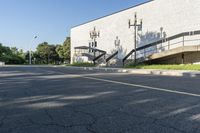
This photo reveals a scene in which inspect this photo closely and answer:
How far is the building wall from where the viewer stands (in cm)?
3198

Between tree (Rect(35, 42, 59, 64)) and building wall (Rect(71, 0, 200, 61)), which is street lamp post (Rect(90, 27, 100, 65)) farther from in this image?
tree (Rect(35, 42, 59, 64))

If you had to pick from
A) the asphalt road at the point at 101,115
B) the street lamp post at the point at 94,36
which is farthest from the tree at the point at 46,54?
the asphalt road at the point at 101,115

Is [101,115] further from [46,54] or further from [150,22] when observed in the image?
[46,54]

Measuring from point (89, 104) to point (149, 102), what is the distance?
5.22 feet

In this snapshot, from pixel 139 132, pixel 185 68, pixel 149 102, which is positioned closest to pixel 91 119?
pixel 139 132

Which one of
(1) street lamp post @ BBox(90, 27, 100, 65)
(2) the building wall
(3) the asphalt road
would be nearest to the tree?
(2) the building wall

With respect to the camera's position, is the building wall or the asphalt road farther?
the building wall

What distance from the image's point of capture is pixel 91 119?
5289 mm

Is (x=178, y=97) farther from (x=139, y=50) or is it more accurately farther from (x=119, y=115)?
(x=139, y=50)

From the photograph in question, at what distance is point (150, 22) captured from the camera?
38.0 meters

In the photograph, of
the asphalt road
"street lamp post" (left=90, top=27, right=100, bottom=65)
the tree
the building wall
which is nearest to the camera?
the asphalt road

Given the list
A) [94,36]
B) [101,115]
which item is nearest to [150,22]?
[94,36]

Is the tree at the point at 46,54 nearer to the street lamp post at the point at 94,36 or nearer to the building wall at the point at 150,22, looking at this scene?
the building wall at the point at 150,22

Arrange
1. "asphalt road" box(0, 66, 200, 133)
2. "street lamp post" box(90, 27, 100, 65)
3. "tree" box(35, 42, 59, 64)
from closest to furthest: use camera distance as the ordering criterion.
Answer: "asphalt road" box(0, 66, 200, 133) → "street lamp post" box(90, 27, 100, 65) → "tree" box(35, 42, 59, 64)
